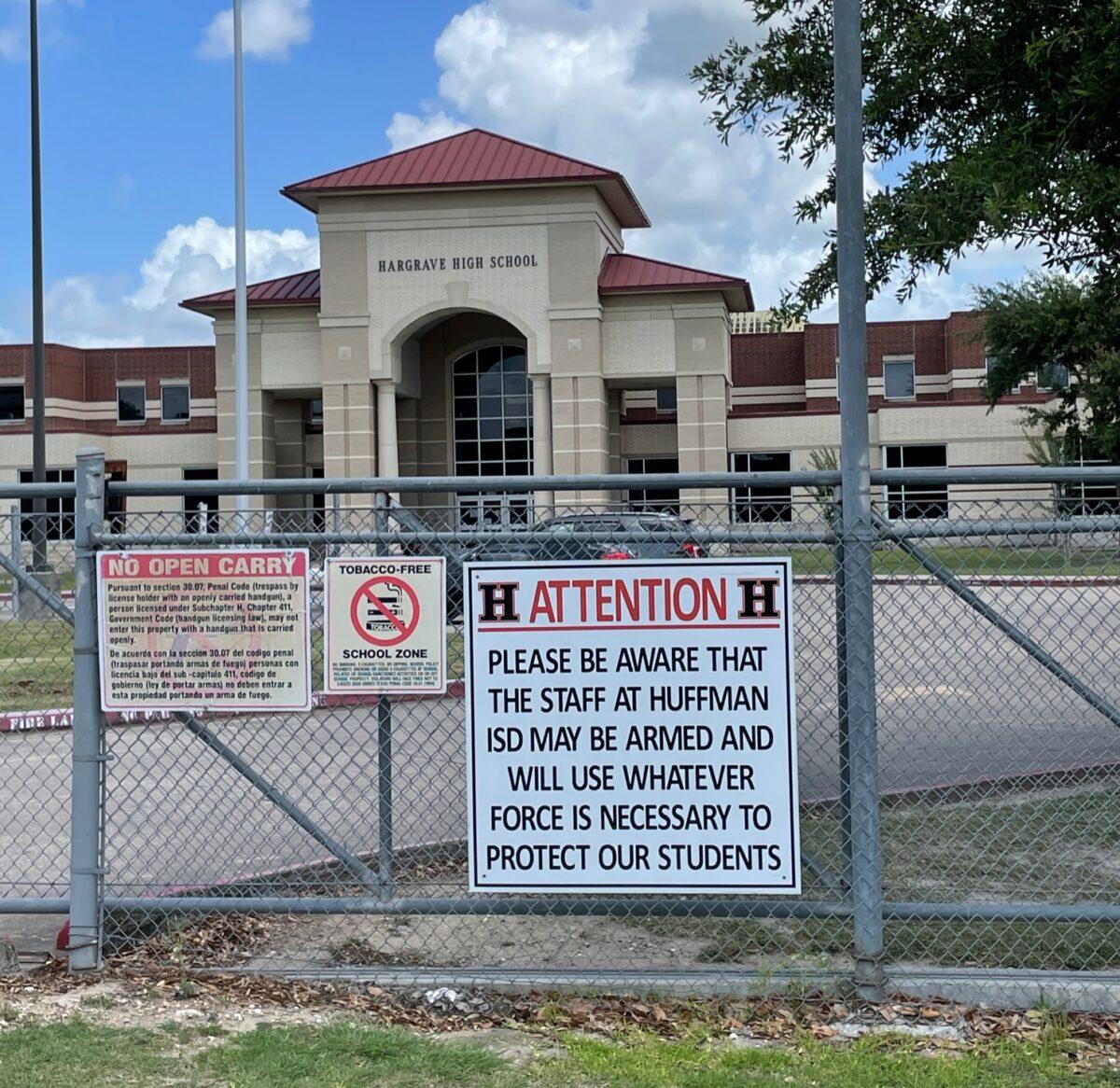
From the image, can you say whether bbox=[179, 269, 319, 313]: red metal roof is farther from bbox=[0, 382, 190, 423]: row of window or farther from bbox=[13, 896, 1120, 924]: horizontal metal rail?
bbox=[13, 896, 1120, 924]: horizontal metal rail

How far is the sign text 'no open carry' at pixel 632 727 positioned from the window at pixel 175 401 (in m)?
52.2

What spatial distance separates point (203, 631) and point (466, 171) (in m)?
40.7

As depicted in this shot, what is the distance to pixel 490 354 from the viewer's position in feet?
162

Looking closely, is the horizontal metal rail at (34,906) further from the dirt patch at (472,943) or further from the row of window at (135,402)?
the row of window at (135,402)

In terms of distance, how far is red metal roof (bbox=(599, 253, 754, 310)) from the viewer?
141 feet

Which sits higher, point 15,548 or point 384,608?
point 15,548

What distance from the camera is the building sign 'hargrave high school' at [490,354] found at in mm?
43719

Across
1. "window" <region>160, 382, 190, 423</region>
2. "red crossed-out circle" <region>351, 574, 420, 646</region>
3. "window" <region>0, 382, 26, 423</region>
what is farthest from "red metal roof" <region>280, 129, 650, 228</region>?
"red crossed-out circle" <region>351, 574, 420, 646</region>

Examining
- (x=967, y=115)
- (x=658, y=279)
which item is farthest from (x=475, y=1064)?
(x=658, y=279)

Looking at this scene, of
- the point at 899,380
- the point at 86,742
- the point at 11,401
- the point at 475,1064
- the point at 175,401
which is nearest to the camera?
the point at 475,1064

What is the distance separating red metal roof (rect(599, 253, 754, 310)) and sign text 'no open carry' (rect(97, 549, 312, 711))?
38782 mm

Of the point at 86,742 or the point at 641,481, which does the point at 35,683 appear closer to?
the point at 86,742

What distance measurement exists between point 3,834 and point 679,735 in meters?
5.02

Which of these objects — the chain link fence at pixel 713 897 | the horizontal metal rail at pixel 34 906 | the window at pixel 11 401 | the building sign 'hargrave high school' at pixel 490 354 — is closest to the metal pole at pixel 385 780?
the chain link fence at pixel 713 897
